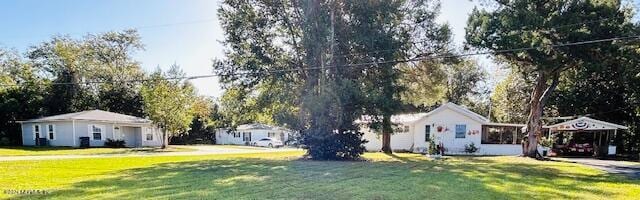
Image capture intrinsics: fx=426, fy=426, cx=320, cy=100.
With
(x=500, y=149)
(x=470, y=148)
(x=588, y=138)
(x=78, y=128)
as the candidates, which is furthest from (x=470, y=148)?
(x=78, y=128)

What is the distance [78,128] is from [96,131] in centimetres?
145

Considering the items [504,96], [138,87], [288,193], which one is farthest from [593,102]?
[138,87]

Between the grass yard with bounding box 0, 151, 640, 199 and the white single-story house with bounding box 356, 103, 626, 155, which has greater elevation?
the white single-story house with bounding box 356, 103, 626, 155

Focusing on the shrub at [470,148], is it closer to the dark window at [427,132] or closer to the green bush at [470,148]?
the green bush at [470,148]

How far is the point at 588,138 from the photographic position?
29016 millimetres

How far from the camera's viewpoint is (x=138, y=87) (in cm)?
4216

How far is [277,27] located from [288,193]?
532 inches

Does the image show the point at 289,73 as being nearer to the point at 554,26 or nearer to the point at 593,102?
the point at 554,26

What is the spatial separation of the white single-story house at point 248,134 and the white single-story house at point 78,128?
11.9m

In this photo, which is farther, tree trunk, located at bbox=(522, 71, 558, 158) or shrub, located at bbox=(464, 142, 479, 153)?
shrub, located at bbox=(464, 142, 479, 153)

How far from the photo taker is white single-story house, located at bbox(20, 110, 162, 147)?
3016cm

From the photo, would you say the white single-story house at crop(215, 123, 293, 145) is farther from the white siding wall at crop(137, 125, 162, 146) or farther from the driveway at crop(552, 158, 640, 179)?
the driveway at crop(552, 158, 640, 179)

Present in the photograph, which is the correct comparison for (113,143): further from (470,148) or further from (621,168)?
(621,168)

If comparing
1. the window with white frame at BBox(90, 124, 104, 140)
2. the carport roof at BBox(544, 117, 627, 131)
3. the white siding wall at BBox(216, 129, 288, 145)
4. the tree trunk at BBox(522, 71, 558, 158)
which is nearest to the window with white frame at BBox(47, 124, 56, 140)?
the window with white frame at BBox(90, 124, 104, 140)
